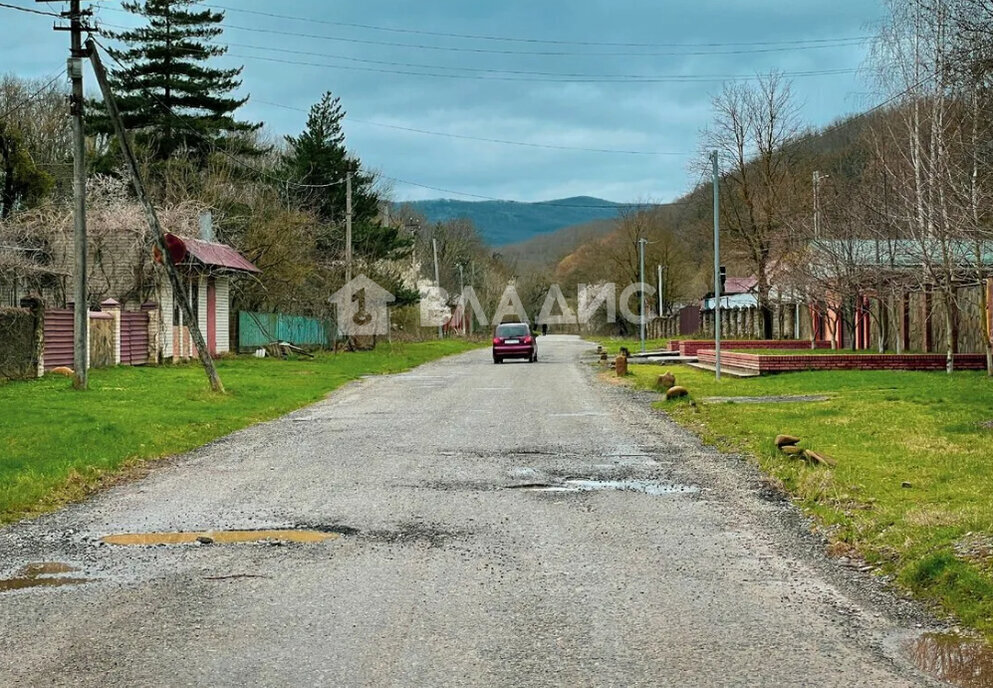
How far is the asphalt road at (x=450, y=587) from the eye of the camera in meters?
4.93

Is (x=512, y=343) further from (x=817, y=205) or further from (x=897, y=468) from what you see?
(x=897, y=468)

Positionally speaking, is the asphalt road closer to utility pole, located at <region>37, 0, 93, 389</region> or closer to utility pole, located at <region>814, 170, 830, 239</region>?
utility pole, located at <region>37, 0, 93, 389</region>

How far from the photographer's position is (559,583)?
21.3 feet

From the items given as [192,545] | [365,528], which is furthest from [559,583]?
[192,545]

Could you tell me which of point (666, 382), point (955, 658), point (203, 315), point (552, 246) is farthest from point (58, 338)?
point (552, 246)

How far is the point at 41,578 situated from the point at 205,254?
100.0ft

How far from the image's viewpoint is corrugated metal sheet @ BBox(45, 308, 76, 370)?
25203 mm

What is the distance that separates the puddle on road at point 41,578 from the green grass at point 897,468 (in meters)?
5.39

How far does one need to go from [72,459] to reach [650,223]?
2920 inches

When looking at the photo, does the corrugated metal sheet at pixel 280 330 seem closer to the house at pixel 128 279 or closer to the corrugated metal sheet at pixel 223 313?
the corrugated metal sheet at pixel 223 313

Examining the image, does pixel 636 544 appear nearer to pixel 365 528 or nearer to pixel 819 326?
pixel 365 528

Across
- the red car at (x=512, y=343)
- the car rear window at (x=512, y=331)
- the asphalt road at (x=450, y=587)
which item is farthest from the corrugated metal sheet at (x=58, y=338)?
the car rear window at (x=512, y=331)

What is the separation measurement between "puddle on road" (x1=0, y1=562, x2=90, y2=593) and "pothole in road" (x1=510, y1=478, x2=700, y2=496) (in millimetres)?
4571

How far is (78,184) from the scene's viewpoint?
21.8 meters
